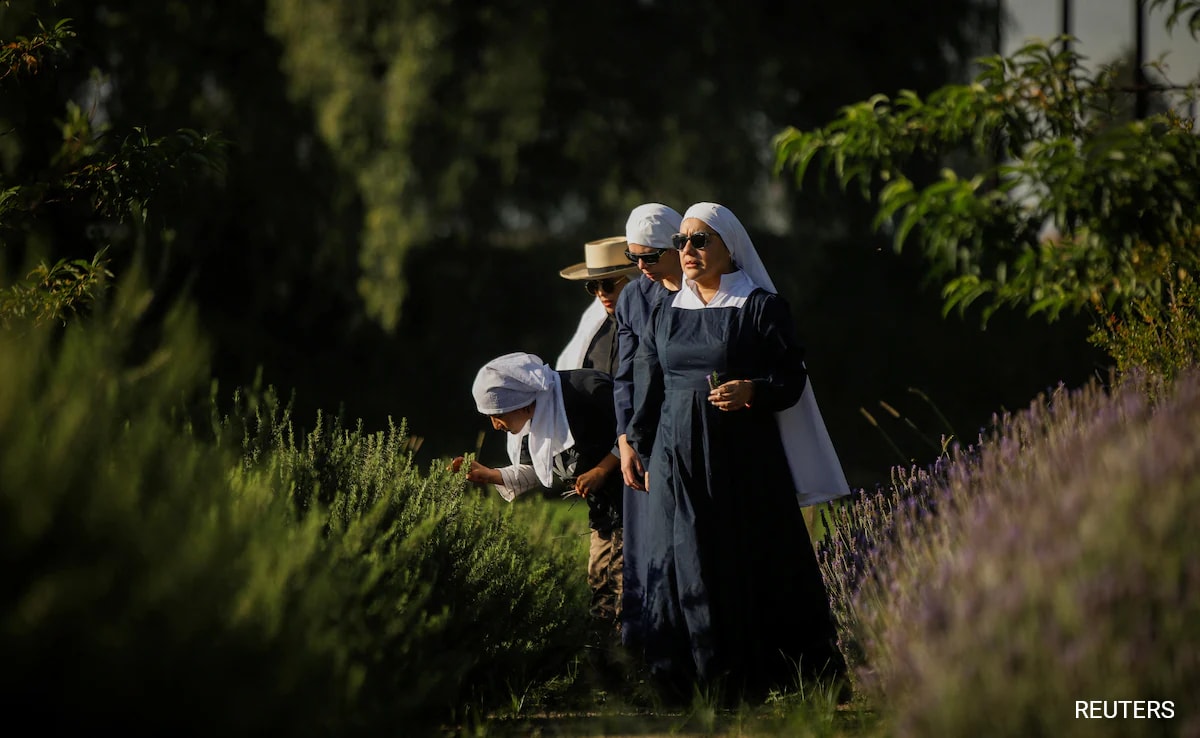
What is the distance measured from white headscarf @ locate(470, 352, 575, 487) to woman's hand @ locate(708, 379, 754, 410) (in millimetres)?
820

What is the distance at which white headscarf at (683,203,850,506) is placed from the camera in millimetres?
5055

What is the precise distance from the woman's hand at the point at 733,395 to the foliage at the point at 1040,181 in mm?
750

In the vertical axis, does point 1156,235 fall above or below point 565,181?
below

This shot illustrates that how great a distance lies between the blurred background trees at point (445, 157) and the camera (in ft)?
54.3

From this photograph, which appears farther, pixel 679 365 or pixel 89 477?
pixel 679 365

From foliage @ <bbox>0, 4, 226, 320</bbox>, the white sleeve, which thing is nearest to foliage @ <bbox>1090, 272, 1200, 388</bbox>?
the white sleeve

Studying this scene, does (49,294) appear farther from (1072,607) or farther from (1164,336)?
(1164,336)

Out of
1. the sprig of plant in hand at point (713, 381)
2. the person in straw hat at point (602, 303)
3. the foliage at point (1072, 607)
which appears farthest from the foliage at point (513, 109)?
the foliage at point (1072, 607)

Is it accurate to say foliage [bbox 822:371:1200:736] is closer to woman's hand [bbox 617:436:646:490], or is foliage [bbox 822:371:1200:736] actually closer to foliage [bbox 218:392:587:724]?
foliage [bbox 218:392:587:724]

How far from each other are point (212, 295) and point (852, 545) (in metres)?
13.7

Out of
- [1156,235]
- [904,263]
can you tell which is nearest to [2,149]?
[1156,235]

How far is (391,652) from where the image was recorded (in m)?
4.06

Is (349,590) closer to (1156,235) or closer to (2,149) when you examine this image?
(1156,235)

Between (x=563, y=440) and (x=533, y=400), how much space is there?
0.65 feet
